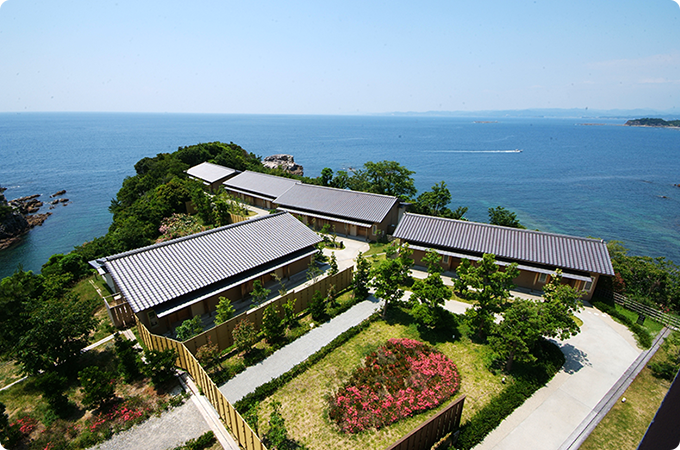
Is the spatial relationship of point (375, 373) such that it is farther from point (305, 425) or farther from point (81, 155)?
point (81, 155)

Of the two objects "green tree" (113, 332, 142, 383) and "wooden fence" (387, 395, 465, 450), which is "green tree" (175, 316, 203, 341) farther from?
"wooden fence" (387, 395, 465, 450)

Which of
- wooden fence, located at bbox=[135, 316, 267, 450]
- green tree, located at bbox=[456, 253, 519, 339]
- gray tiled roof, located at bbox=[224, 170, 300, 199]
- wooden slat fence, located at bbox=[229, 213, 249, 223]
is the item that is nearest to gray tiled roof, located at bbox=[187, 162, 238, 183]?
gray tiled roof, located at bbox=[224, 170, 300, 199]

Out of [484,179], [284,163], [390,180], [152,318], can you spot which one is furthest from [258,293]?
[484,179]

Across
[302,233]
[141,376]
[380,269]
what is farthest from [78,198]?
[380,269]

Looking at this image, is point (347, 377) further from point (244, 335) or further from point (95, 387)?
point (95, 387)

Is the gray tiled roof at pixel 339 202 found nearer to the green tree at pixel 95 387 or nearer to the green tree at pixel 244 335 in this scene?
the green tree at pixel 244 335

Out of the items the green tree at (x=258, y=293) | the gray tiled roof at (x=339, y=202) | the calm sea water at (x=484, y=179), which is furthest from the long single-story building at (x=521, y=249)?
the calm sea water at (x=484, y=179)
